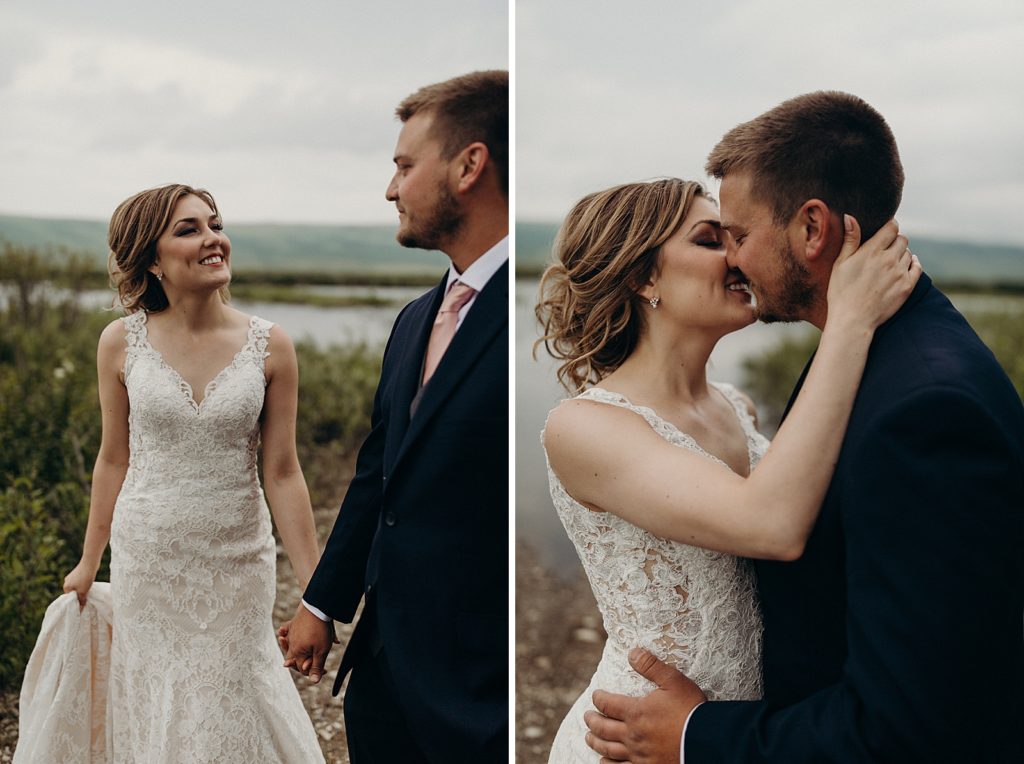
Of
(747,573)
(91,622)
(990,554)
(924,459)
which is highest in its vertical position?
(924,459)

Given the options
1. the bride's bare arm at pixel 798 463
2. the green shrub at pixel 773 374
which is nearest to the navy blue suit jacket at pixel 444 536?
the bride's bare arm at pixel 798 463

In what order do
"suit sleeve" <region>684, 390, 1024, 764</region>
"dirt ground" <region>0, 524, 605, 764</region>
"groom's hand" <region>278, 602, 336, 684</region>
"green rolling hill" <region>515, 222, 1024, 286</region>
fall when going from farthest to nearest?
"dirt ground" <region>0, 524, 605, 764</region>, "green rolling hill" <region>515, 222, 1024, 286</region>, "groom's hand" <region>278, 602, 336, 684</region>, "suit sleeve" <region>684, 390, 1024, 764</region>

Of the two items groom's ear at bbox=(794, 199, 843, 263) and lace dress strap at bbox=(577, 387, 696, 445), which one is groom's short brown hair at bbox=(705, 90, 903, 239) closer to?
groom's ear at bbox=(794, 199, 843, 263)

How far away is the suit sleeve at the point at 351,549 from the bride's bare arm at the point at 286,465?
0.25 feet

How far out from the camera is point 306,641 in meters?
2.26

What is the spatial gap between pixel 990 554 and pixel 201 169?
1835 mm

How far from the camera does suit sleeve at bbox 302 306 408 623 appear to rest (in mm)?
Answer: 2244

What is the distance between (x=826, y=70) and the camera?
120 inches

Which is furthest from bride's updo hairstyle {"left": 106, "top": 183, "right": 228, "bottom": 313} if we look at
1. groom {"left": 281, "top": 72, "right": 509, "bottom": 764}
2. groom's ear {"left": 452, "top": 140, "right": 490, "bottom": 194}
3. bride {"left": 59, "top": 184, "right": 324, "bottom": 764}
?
groom's ear {"left": 452, "top": 140, "right": 490, "bottom": 194}

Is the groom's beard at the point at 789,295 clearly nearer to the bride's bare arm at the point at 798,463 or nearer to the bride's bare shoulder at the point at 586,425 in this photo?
the bride's bare arm at the point at 798,463

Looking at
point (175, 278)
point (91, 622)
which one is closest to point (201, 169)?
point (175, 278)

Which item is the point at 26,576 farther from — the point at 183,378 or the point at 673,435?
the point at 673,435

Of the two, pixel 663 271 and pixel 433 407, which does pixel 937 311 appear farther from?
pixel 433 407

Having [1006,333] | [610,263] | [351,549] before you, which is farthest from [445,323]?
[1006,333]
